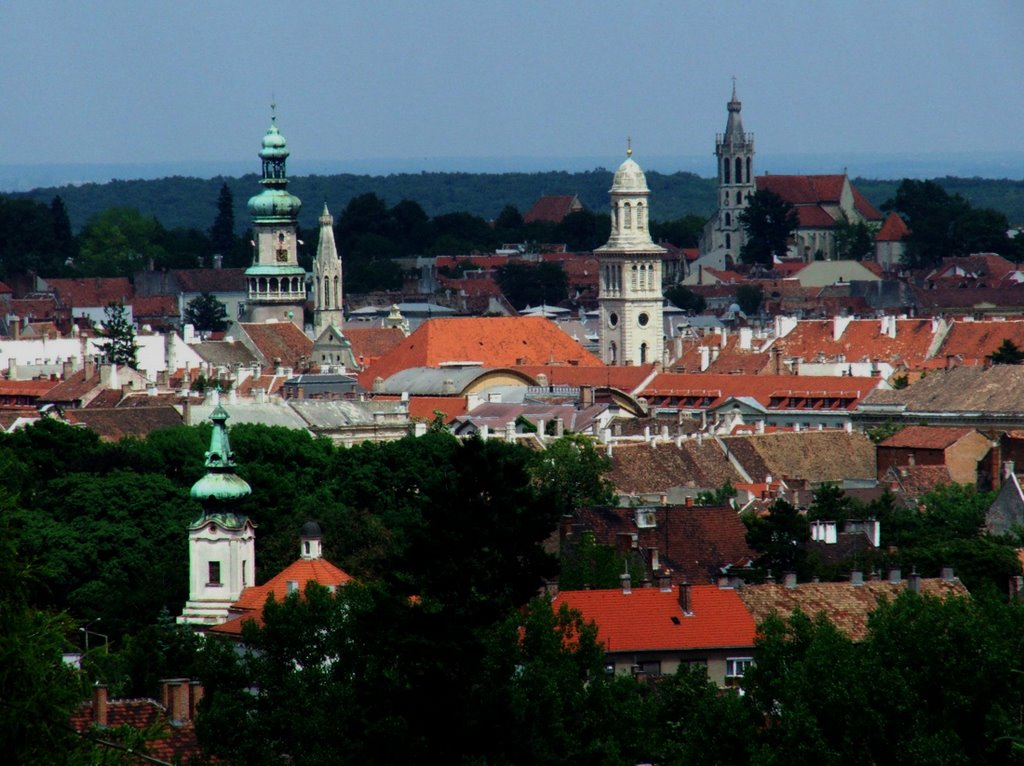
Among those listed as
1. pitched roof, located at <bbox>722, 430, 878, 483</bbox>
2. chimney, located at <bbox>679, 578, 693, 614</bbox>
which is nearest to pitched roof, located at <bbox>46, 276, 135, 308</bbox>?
pitched roof, located at <bbox>722, 430, 878, 483</bbox>

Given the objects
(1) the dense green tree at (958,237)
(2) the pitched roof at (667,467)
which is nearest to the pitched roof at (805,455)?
(2) the pitched roof at (667,467)

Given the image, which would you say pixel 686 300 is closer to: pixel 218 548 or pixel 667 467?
pixel 667 467

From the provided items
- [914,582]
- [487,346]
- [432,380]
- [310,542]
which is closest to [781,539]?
[914,582]

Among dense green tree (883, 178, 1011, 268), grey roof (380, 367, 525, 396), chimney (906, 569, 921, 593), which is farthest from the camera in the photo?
dense green tree (883, 178, 1011, 268)

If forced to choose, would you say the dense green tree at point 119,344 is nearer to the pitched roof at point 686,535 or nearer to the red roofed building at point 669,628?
the pitched roof at point 686,535

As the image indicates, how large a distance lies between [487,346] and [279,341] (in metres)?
9.56

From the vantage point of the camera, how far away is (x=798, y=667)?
3544cm

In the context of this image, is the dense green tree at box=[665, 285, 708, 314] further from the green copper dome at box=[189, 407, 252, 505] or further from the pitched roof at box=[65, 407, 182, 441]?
the green copper dome at box=[189, 407, 252, 505]

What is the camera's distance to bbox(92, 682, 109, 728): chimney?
33.8m

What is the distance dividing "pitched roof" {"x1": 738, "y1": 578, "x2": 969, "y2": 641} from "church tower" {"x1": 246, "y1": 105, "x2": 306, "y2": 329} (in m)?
82.7

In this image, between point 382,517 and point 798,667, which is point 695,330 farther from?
point 798,667

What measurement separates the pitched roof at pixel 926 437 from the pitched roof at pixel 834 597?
3142cm

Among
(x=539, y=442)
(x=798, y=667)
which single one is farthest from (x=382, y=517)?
(x=798, y=667)

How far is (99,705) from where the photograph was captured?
34156 millimetres
